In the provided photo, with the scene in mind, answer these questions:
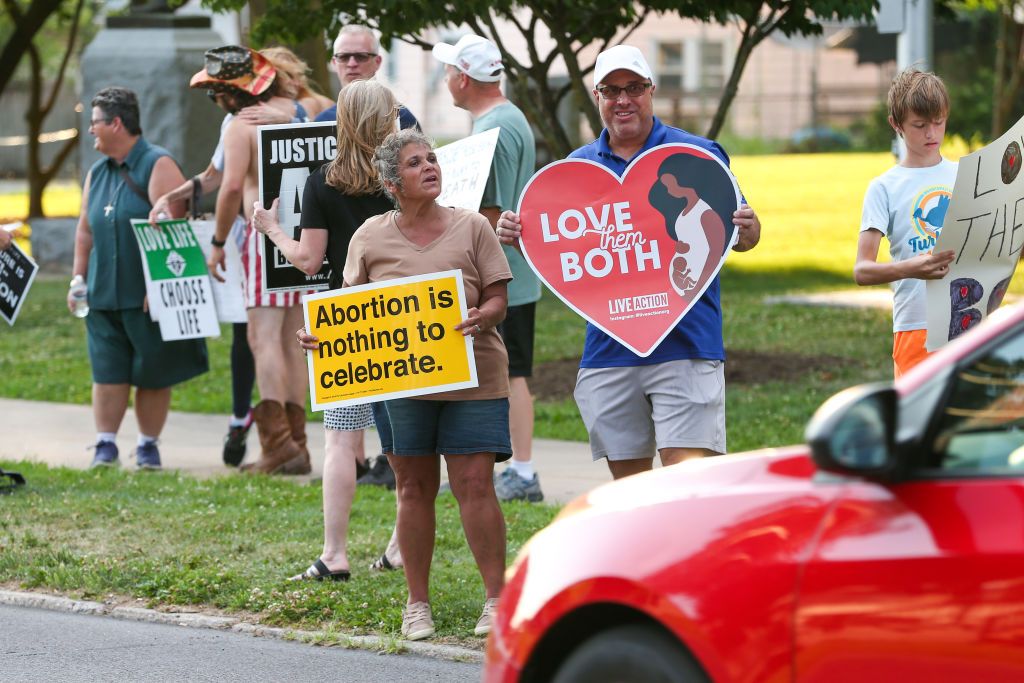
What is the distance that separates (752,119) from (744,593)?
64102mm

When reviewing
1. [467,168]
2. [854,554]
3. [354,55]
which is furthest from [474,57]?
[854,554]

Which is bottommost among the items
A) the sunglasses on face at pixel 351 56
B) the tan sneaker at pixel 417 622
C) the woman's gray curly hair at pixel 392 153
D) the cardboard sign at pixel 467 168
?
the tan sneaker at pixel 417 622

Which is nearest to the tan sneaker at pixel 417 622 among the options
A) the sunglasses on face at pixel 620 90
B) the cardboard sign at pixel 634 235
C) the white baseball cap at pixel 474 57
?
the cardboard sign at pixel 634 235

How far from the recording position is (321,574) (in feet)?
22.6

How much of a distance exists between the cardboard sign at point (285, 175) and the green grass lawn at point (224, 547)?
47.0 inches

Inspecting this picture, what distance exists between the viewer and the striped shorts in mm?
9078

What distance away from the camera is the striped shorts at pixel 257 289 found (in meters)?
9.08

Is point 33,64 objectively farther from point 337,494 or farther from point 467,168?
point 337,494

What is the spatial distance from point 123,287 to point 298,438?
1.31 metres

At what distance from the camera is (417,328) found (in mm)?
5910

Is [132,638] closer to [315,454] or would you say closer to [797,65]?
[315,454]

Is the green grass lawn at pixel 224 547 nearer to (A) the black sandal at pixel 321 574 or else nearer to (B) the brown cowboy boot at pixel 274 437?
(A) the black sandal at pixel 321 574

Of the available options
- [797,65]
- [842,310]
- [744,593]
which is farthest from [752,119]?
[744,593]

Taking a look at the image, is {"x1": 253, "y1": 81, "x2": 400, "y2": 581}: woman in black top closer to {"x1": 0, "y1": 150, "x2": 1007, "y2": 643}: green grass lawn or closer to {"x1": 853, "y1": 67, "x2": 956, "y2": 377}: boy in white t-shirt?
{"x1": 0, "y1": 150, "x2": 1007, "y2": 643}: green grass lawn
